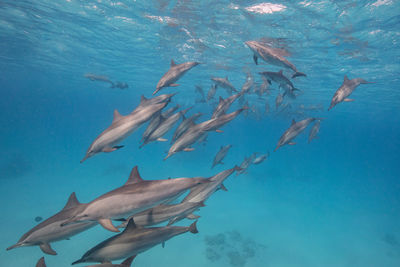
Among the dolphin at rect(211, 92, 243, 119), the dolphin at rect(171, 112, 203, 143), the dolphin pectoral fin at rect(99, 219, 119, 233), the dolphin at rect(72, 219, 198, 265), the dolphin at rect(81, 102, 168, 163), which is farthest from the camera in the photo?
the dolphin at rect(211, 92, 243, 119)

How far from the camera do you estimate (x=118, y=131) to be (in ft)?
11.7

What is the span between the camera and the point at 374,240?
18.9 m

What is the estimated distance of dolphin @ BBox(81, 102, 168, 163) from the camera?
3.49 meters

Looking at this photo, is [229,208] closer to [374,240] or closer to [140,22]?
[374,240]

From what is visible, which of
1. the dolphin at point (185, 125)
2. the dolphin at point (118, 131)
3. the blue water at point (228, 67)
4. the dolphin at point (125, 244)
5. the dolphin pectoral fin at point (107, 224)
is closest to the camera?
the dolphin pectoral fin at point (107, 224)

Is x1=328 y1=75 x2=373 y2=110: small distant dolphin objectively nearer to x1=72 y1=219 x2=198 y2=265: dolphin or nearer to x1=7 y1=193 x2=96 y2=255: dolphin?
x1=72 y1=219 x2=198 y2=265: dolphin

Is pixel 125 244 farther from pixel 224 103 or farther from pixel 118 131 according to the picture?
pixel 224 103

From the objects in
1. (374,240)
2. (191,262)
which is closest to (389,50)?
(374,240)

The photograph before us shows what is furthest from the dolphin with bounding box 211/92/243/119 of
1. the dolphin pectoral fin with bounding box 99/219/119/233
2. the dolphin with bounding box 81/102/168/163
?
the dolphin pectoral fin with bounding box 99/219/119/233

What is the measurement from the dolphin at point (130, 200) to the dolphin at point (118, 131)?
3.02 ft

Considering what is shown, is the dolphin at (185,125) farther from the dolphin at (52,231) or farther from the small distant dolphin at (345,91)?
the small distant dolphin at (345,91)

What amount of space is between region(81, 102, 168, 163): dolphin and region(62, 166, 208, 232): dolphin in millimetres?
921

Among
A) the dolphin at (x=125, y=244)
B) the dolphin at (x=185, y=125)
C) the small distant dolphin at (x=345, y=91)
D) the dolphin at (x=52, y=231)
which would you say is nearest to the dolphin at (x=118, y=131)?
the dolphin at (x=185, y=125)

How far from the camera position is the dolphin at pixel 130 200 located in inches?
105
